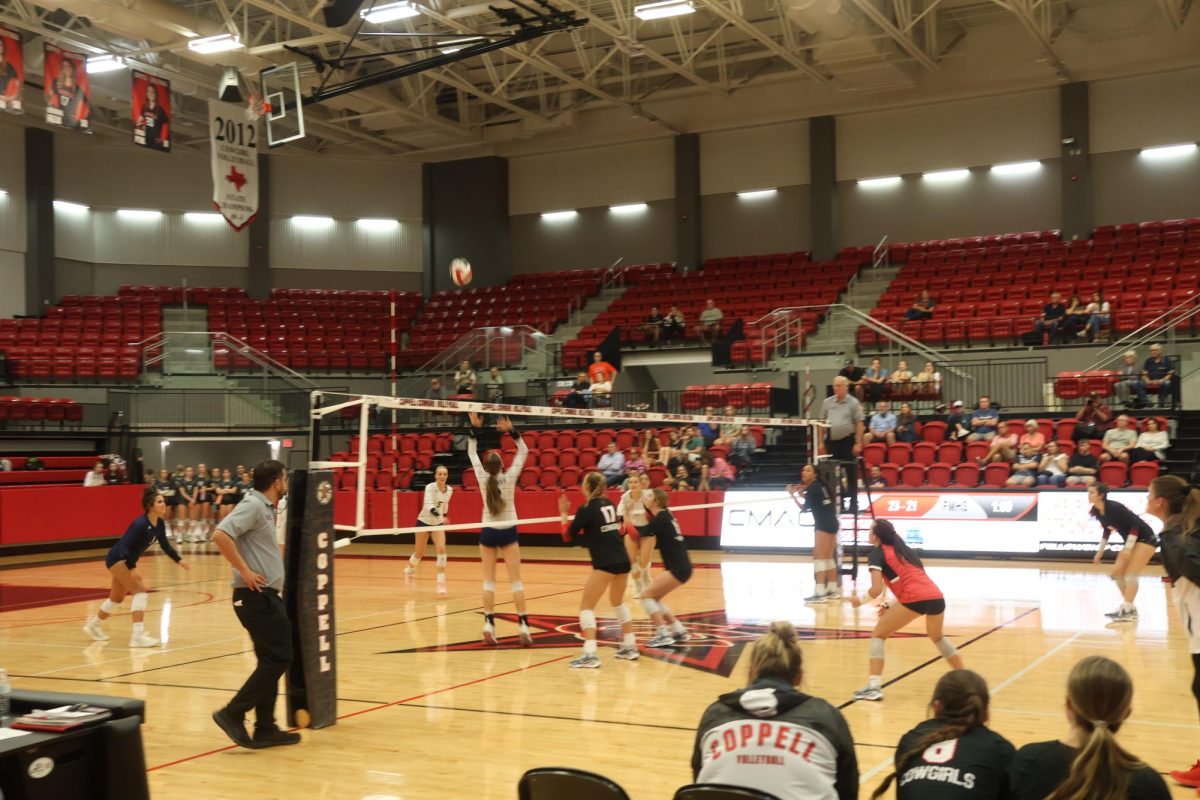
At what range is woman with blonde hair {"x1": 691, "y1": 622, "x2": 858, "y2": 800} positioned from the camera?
3.80 m

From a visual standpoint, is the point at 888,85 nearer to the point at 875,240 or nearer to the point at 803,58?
the point at 803,58

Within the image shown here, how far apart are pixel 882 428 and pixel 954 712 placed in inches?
709

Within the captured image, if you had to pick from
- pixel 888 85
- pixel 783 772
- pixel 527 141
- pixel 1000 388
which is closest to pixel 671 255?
pixel 527 141

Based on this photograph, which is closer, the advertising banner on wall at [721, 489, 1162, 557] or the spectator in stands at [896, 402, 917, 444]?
the advertising banner on wall at [721, 489, 1162, 557]

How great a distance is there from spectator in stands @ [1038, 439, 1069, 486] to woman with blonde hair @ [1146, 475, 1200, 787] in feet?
41.6

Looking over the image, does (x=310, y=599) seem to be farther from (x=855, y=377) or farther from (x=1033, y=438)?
(x=855, y=377)

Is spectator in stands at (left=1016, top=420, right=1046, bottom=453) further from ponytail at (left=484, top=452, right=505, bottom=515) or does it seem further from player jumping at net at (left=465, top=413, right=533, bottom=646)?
ponytail at (left=484, top=452, right=505, bottom=515)

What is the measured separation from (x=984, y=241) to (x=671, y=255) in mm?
9124

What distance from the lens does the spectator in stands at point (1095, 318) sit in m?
22.0

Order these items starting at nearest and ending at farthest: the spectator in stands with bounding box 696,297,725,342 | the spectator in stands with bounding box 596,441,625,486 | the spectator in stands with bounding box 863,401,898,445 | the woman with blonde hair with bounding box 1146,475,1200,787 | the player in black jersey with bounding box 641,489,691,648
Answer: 1. the woman with blonde hair with bounding box 1146,475,1200,787
2. the player in black jersey with bounding box 641,489,691,648
3. the spectator in stands with bounding box 863,401,898,445
4. the spectator in stands with bounding box 596,441,625,486
5. the spectator in stands with bounding box 696,297,725,342

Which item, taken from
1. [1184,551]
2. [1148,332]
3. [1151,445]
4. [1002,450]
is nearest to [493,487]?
[1184,551]

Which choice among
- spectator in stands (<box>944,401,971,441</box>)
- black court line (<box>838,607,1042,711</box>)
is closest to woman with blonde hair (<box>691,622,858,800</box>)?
black court line (<box>838,607,1042,711</box>)

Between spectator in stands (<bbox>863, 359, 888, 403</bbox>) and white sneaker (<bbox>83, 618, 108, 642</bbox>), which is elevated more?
spectator in stands (<bbox>863, 359, 888, 403</bbox>)

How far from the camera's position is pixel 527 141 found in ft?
113
